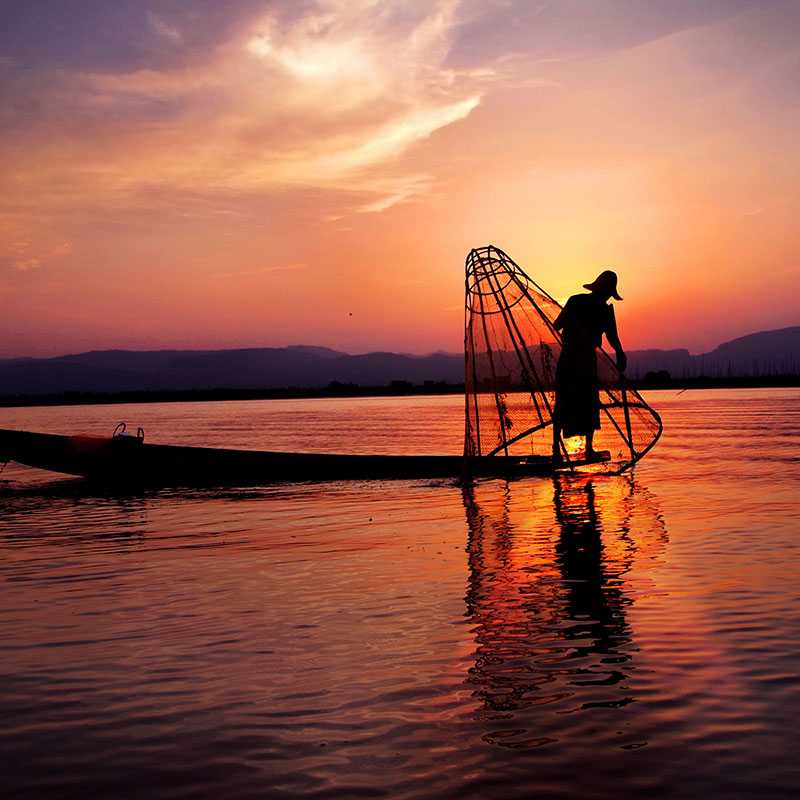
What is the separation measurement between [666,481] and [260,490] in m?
9.61

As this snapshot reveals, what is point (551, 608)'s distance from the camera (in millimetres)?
9430

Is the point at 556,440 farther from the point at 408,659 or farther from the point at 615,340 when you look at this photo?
the point at 408,659

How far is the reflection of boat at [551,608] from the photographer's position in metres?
6.41

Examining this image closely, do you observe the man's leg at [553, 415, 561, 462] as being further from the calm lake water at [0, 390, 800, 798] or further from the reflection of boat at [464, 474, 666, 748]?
the calm lake water at [0, 390, 800, 798]

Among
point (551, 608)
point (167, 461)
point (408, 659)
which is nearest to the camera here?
point (408, 659)

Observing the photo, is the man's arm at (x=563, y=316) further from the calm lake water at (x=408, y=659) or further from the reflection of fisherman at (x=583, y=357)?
the calm lake water at (x=408, y=659)

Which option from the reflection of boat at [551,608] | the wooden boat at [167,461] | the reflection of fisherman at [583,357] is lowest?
the reflection of boat at [551,608]

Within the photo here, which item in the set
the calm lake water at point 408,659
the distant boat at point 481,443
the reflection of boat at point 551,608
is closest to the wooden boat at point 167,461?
the distant boat at point 481,443

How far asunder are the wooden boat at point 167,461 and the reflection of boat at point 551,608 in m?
7.35

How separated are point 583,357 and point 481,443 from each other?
11.9ft

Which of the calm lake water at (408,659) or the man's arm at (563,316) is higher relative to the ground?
the man's arm at (563,316)

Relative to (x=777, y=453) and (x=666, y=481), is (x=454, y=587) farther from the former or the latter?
(x=777, y=453)

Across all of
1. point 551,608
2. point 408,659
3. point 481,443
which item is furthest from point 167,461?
point 408,659

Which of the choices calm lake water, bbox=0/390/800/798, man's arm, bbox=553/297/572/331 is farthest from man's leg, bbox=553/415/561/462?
calm lake water, bbox=0/390/800/798
